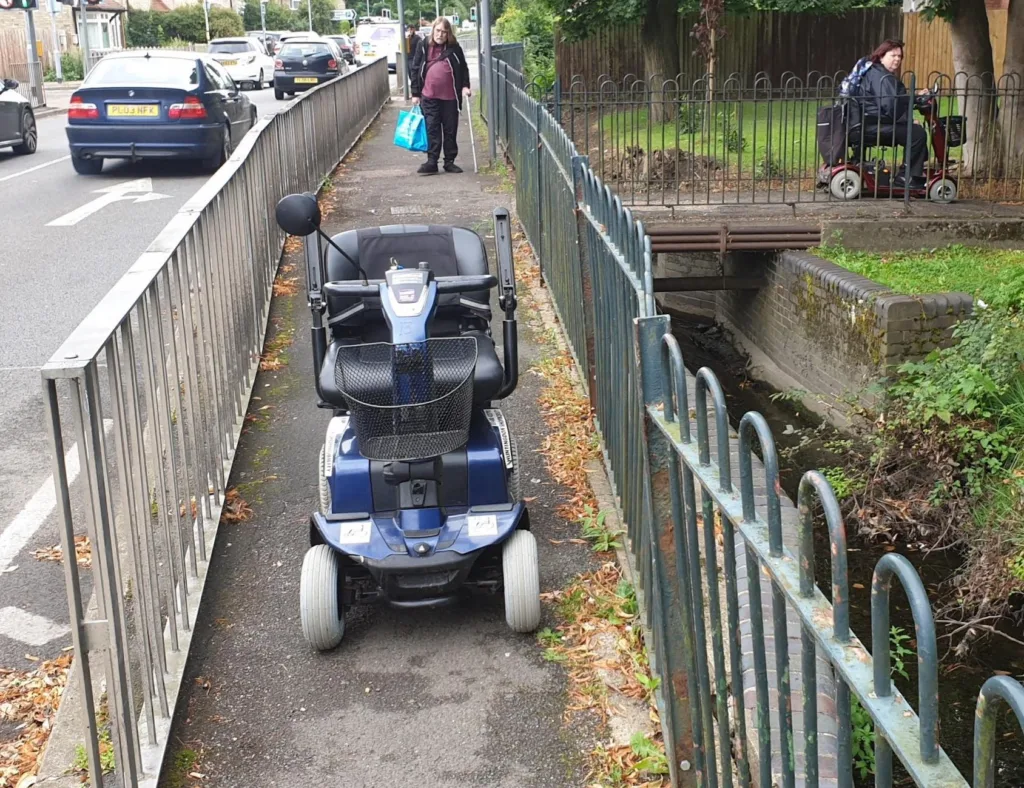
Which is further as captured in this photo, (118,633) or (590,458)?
(590,458)

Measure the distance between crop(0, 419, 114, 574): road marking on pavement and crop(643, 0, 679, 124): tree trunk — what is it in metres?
15.0

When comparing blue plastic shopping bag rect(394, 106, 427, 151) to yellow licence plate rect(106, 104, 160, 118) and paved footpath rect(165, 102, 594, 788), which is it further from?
paved footpath rect(165, 102, 594, 788)

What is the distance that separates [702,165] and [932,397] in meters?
6.46

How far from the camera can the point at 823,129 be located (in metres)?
12.0

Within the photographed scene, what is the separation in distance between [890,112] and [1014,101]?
160 centimetres

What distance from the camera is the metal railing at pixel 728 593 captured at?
5.24 feet

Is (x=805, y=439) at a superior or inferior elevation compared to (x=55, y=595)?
inferior

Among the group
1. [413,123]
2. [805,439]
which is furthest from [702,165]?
[805,439]

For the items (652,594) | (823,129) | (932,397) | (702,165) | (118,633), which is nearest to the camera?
(118,633)

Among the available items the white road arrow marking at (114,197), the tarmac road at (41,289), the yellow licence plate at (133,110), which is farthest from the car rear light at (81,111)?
the white road arrow marking at (114,197)

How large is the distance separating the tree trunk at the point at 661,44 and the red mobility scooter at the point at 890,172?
765 cm

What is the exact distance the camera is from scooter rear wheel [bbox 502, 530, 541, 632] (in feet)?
14.1

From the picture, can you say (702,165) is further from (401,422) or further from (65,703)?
(65,703)

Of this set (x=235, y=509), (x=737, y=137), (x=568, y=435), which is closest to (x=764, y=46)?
(x=737, y=137)
